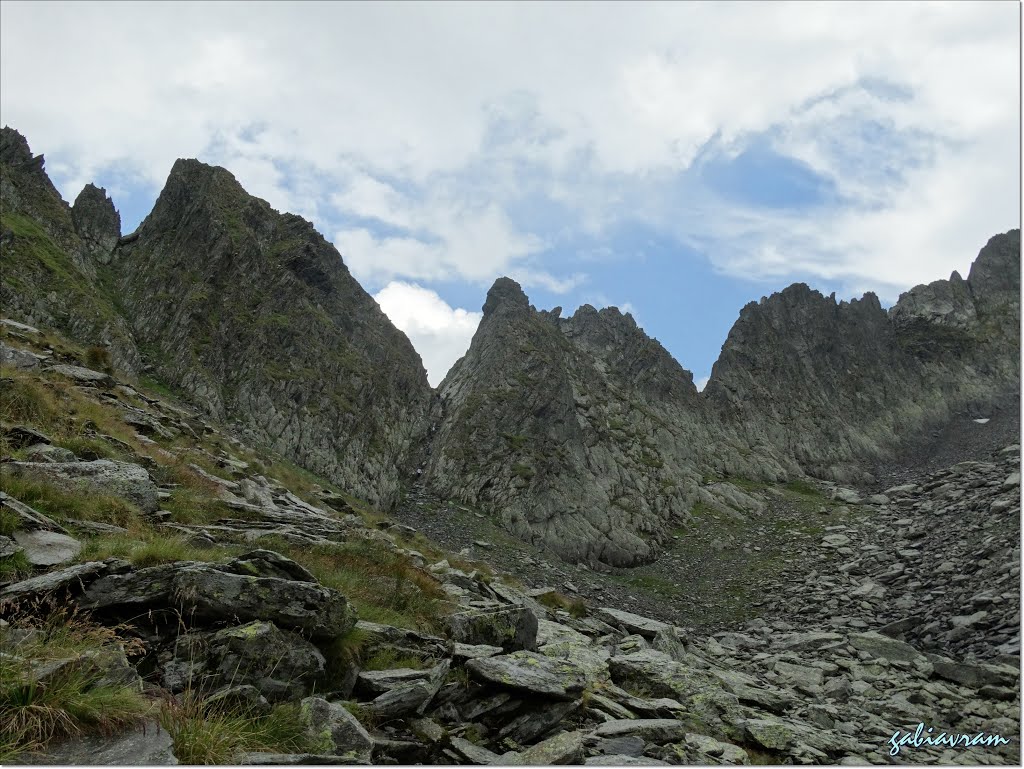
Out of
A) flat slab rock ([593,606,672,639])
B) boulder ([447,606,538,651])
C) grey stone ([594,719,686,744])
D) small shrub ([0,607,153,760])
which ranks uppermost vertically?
small shrub ([0,607,153,760])

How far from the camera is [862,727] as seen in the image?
18078mm

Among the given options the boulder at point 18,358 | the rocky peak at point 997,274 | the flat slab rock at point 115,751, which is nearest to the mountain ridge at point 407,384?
the boulder at point 18,358

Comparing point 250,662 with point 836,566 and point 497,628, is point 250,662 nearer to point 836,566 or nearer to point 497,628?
point 497,628

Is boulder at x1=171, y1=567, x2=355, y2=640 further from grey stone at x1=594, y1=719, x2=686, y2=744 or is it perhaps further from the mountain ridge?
the mountain ridge


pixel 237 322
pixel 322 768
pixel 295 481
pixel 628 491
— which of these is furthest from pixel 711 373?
pixel 322 768

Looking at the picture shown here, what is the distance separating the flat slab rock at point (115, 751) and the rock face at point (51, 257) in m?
44.6

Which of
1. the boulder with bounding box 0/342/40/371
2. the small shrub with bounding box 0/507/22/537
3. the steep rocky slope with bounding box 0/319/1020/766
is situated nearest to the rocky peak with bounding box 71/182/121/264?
the steep rocky slope with bounding box 0/319/1020/766

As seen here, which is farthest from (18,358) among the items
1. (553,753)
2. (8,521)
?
(553,753)

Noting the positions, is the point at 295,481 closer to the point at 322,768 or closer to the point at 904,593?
the point at 322,768

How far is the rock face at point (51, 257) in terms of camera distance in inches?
1708

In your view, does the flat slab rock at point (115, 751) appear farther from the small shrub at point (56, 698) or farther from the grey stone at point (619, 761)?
the grey stone at point (619, 761)

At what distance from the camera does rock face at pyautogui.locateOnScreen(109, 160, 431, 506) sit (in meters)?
52.4

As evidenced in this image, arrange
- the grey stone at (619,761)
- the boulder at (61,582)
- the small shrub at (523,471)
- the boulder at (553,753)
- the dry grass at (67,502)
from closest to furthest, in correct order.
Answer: the boulder at (61,582), the boulder at (553,753), the grey stone at (619,761), the dry grass at (67,502), the small shrub at (523,471)

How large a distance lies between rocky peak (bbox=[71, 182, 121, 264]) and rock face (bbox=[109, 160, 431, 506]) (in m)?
1.76
